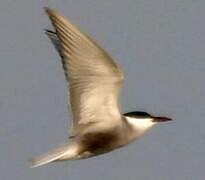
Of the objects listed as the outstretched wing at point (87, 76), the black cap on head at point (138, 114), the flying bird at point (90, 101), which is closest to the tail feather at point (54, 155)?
the flying bird at point (90, 101)

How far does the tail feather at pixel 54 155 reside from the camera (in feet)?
56.0

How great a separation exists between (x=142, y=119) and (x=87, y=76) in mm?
1064

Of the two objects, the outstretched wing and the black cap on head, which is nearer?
the outstretched wing

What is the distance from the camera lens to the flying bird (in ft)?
56.2

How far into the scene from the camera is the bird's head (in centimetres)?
1806

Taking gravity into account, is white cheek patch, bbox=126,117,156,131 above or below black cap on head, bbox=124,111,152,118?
below

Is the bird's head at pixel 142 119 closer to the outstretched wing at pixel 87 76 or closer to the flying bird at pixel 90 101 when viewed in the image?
the flying bird at pixel 90 101

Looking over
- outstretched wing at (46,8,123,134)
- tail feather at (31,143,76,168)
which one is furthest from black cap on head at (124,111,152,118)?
tail feather at (31,143,76,168)

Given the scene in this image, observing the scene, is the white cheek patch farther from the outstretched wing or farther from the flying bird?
the outstretched wing

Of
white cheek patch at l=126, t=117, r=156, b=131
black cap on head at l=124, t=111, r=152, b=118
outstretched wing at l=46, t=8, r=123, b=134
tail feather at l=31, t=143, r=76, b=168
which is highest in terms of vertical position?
outstretched wing at l=46, t=8, r=123, b=134

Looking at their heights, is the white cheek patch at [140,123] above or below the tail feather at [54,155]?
above

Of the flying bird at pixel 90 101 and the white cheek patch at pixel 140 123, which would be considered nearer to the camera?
the flying bird at pixel 90 101

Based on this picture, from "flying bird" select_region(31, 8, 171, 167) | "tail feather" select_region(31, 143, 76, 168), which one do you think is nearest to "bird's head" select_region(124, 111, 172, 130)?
"flying bird" select_region(31, 8, 171, 167)

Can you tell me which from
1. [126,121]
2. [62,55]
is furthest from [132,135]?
[62,55]
